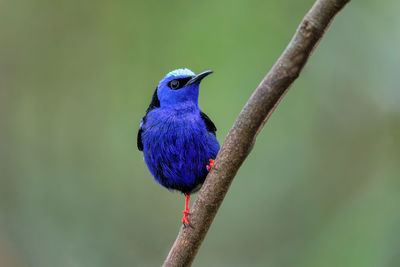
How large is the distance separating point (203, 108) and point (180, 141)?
240 centimetres

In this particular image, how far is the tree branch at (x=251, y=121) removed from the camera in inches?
107

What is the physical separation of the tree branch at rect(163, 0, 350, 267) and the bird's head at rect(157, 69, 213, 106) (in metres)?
1.67

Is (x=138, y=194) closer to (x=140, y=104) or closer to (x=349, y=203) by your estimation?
(x=140, y=104)

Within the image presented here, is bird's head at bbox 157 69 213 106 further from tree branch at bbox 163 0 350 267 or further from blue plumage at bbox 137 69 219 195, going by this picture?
tree branch at bbox 163 0 350 267

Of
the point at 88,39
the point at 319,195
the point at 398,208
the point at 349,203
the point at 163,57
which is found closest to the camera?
the point at 398,208

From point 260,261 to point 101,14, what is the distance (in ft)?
14.9

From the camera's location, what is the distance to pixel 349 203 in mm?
6324

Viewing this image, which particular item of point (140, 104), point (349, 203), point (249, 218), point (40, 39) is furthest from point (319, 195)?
point (40, 39)

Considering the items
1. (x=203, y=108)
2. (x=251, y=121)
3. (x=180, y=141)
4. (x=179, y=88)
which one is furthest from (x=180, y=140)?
(x=203, y=108)

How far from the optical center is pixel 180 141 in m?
4.48

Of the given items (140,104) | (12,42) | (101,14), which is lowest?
(140,104)

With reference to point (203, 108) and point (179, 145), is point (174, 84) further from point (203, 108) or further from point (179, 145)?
point (203, 108)

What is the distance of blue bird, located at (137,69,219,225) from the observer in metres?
Result: 4.49

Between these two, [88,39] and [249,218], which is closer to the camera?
[249,218]
